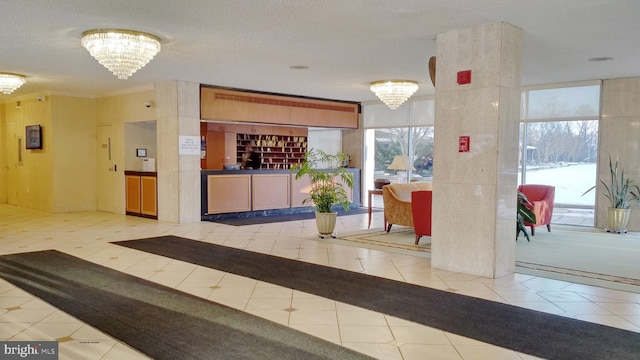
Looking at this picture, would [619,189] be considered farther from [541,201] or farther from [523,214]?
[523,214]

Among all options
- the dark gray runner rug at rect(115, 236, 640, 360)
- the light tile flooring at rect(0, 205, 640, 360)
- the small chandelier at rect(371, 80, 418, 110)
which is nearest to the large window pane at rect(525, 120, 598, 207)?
the small chandelier at rect(371, 80, 418, 110)

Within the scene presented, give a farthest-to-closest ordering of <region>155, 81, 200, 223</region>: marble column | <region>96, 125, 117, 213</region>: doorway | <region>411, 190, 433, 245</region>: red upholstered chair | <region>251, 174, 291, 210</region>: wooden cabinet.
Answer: <region>96, 125, 117, 213</region>: doorway < <region>251, 174, 291, 210</region>: wooden cabinet < <region>155, 81, 200, 223</region>: marble column < <region>411, 190, 433, 245</region>: red upholstered chair

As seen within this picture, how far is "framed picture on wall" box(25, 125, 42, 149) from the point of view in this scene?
37.1 ft

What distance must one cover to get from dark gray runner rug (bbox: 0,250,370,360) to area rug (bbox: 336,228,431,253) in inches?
129

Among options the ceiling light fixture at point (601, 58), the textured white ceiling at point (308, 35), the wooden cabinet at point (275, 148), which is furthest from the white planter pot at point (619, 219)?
the wooden cabinet at point (275, 148)

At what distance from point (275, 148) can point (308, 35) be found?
914 cm

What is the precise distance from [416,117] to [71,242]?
797 centimetres

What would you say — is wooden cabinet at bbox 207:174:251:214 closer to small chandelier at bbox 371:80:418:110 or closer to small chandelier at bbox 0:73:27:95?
small chandelier at bbox 371:80:418:110

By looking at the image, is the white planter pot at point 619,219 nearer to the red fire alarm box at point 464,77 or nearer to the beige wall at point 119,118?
the red fire alarm box at point 464,77

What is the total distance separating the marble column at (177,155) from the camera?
30.9 ft

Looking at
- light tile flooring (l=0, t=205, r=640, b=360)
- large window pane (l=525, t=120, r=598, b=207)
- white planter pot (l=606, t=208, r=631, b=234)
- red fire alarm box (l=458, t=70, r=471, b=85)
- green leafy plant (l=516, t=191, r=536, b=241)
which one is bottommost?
light tile flooring (l=0, t=205, r=640, b=360)

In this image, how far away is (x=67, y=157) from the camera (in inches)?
444

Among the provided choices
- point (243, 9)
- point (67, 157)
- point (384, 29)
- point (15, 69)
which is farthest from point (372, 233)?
point (67, 157)

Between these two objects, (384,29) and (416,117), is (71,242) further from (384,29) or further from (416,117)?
(416,117)
